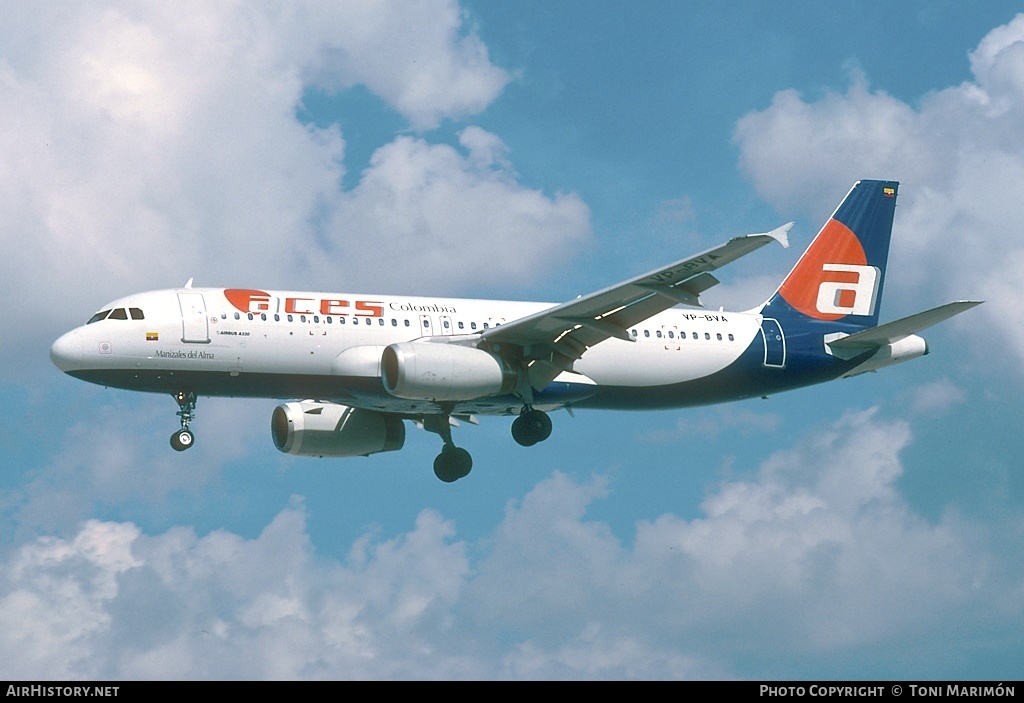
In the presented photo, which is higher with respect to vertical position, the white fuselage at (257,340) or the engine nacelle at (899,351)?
the engine nacelle at (899,351)

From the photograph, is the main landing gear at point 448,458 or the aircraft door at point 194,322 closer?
the aircraft door at point 194,322

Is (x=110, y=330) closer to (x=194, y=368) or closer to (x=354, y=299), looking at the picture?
(x=194, y=368)

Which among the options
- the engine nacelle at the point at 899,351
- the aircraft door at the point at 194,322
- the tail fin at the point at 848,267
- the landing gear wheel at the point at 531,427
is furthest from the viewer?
the tail fin at the point at 848,267

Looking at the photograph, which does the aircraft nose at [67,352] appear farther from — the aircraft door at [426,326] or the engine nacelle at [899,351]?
the engine nacelle at [899,351]

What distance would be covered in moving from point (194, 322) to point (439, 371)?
279 inches

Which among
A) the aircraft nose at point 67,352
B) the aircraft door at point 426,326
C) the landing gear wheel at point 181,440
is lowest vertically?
the landing gear wheel at point 181,440

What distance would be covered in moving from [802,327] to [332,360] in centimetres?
1632

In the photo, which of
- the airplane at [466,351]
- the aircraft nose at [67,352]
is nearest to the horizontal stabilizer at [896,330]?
the airplane at [466,351]

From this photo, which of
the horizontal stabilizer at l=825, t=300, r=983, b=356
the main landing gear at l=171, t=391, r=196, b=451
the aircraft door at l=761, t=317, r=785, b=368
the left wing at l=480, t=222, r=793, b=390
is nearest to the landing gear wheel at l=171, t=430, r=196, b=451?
the main landing gear at l=171, t=391, r=196, b=451

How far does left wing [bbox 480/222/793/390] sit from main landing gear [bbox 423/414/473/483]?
5968 millimetres

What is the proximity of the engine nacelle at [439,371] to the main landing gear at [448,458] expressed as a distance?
6.99 metres

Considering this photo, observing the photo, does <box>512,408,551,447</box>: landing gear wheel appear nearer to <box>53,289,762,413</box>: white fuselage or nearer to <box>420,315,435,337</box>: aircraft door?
<box>53,289,762,413</box>: white fuselage

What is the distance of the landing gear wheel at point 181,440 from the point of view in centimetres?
4119
